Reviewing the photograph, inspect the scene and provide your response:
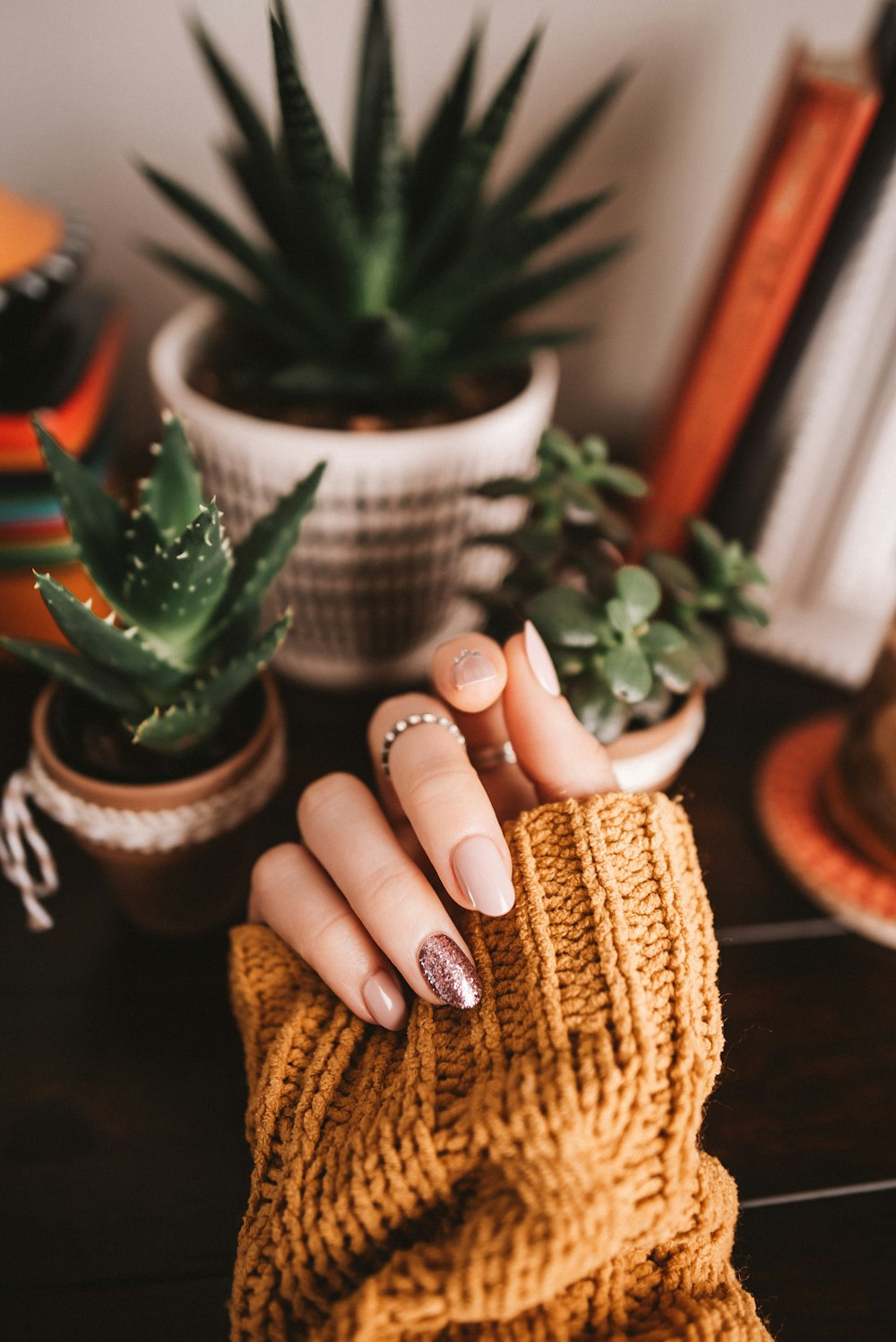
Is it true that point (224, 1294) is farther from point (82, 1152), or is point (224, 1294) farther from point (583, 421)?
point (583, 421)

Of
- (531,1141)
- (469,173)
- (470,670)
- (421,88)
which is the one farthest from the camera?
(421,88)

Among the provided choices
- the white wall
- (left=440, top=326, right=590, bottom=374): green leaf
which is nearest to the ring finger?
(left=440, top=326, right=590, bottom=374): green leaf

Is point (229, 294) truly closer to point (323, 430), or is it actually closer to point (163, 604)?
point (323, 430)

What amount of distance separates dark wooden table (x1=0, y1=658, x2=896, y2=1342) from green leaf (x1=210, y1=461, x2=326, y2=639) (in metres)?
0.16

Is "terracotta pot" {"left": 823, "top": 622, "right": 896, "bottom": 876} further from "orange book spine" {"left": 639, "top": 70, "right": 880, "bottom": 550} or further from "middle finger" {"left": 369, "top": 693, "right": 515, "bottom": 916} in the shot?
"middle finger" {"left": 369, "top": 693, "right": 515, "bottom": 916}

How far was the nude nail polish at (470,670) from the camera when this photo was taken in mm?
403

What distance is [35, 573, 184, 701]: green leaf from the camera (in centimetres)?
36

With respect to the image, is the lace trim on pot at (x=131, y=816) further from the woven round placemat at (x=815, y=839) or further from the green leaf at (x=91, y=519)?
the woven round placemat at (x=815, y=839)

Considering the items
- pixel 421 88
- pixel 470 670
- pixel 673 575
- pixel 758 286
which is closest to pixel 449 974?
pixel 470 670

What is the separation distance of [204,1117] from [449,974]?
17 cm

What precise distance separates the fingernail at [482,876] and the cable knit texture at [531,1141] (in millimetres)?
11

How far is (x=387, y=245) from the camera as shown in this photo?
20.9 inches

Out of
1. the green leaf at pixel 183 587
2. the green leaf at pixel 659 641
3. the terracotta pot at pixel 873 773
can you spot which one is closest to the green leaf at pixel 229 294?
Answer: the green leaf at pixel 183 587

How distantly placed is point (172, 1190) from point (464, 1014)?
0.58 ft
